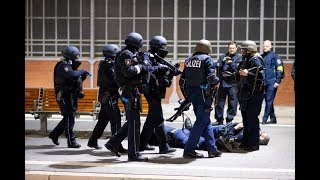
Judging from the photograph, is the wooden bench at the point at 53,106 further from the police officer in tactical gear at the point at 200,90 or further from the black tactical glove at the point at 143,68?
the black tactical glove at the point at 143,68

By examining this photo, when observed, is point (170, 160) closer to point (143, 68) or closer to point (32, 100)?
point (143, 68)

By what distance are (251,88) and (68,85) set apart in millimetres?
3018

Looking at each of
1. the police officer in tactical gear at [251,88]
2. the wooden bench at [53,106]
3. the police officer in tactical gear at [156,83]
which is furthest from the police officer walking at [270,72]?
the police officer in tactical gear at [156,83]

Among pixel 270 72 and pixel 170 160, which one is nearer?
pixel 170 160

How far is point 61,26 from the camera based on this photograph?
16.0 metres

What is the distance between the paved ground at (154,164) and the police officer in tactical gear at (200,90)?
248 mm

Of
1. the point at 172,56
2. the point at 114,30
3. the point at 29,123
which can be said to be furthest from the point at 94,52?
the point at 29,123

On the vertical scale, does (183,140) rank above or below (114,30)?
below

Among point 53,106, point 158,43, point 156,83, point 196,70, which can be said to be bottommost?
point 53,106

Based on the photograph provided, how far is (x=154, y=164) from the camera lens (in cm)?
809

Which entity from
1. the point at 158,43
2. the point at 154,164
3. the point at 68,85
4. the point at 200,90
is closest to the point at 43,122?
the point at 68,85

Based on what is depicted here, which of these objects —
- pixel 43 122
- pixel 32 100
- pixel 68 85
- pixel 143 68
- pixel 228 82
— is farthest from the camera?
pixel 228 82
